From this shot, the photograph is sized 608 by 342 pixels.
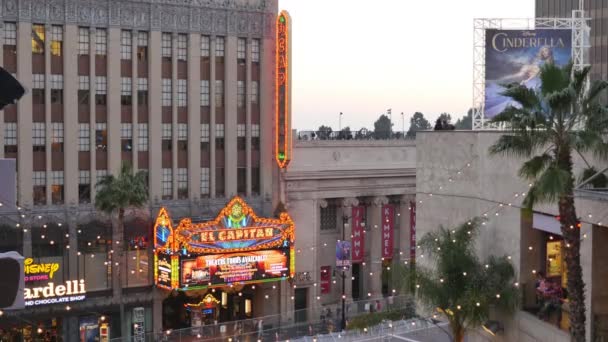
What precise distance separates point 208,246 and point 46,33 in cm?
1487

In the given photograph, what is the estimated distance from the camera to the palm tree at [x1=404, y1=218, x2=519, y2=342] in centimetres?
2809

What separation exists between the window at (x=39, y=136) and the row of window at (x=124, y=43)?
157 inches

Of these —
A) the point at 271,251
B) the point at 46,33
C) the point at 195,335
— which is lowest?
the point at 195,335

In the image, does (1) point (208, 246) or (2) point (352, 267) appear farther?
(2) point (352, 267)

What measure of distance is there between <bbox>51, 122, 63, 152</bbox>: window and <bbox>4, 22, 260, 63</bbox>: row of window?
389 centimetres

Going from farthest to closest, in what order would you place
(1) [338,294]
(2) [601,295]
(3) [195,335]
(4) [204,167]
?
(1) [338,294], (4) [204,167], (3) [195,335], (2) [601,295]

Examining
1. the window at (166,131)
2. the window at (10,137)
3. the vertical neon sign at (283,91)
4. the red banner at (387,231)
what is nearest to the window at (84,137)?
the window at (10,137)

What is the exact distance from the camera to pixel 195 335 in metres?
48.6

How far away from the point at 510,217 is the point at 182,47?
100 feet

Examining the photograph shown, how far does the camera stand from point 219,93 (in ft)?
184

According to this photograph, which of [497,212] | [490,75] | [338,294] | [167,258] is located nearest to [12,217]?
[167,258]

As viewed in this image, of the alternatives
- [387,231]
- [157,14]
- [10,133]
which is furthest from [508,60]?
[10,133]

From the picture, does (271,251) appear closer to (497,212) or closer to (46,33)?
(46,33)

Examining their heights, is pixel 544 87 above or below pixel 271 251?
above
